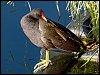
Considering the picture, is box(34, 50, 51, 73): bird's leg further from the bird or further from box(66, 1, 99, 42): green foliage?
box(66, 1, 99, 42): green foliage

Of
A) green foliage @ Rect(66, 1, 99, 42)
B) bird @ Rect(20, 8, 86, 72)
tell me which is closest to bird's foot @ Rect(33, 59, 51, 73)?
bird @ Rect(20, 8, 86, 72)

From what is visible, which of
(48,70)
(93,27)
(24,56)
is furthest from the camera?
(24,56)

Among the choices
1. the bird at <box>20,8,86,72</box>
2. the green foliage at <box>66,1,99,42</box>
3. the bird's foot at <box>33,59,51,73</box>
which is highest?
the green foliage at <box>66,1,99,42</box>

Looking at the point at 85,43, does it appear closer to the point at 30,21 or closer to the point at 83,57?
the point at 83,57

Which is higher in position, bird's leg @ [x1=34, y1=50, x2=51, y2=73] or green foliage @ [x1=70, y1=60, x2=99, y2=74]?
bird's leg @ [x1=34, y1=50, x2=51, y2=73]

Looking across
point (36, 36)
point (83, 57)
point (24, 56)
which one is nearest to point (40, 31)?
point (36, 36)

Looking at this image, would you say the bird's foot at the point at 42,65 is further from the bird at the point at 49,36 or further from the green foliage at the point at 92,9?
the green foliage at the point at 92,9

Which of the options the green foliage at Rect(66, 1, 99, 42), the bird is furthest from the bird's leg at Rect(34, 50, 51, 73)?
the green foliage at Rect(66, 1, 99, 42)

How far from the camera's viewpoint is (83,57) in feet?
3.40

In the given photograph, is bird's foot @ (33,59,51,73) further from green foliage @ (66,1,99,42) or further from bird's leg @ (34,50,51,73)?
green foliage @ (66,1,99,42)

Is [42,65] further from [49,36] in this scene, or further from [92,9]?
[92,9]

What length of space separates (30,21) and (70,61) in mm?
153

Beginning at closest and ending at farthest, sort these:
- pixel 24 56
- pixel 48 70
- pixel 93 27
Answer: pixel 48 70 → pixel 93 27 → pixel 24 56

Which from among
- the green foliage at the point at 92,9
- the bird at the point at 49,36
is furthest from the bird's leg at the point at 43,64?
the green foliage at the point at 92,9
